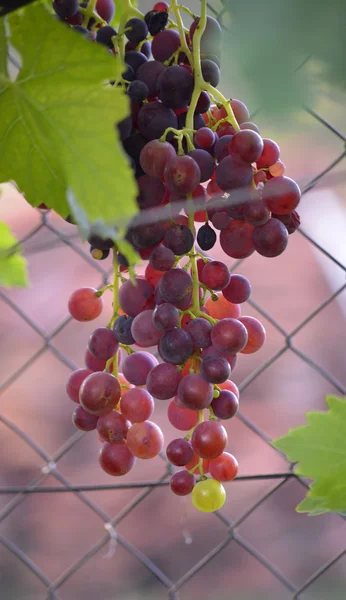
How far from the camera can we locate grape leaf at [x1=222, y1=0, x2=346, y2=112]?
128 millimetres

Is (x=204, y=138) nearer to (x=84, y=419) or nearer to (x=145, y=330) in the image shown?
(x=145, y=330)

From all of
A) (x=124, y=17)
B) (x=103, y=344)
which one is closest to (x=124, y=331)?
(x=103, y=344)

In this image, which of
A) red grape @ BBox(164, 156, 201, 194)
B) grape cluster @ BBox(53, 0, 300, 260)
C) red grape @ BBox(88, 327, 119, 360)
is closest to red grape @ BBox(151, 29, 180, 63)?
grape cluster @ BBox(53, 0, 300, 260)

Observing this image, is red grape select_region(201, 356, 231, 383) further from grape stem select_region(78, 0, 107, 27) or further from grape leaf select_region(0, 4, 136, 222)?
grape stem select_region(78, 0, 107, 27)

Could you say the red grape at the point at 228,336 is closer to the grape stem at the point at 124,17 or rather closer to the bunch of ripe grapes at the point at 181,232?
the bunch of ripe grapes at the point at 181,232

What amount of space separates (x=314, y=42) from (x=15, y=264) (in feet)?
0.65

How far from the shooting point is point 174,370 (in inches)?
18.4

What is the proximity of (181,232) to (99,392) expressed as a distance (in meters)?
0.14

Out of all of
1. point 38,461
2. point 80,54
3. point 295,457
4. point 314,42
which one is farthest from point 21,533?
point 314,42

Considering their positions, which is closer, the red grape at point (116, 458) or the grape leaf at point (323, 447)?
the grape leaf at point (323, 447)

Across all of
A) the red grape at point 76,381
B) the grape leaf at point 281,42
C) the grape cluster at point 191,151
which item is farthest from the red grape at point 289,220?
the grape leaf at point 281,42

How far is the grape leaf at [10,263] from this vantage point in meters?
0.29

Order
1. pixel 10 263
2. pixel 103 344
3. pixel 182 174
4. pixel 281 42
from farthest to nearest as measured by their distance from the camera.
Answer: pixel 103 344 < pixel 182 174 < pixel 10 263 < pixel 281 42

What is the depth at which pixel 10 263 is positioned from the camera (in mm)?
293
